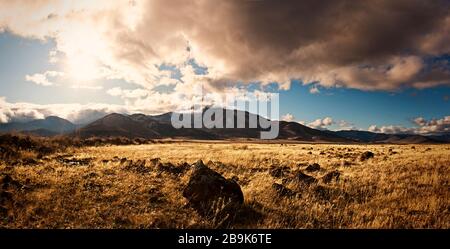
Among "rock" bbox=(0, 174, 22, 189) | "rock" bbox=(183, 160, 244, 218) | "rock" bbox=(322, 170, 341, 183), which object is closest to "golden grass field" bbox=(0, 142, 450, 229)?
"rock" bbox=(0, 174, 22, 189)

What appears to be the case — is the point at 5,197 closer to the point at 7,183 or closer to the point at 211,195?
the point at 7,183

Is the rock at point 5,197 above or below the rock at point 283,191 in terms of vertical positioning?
above

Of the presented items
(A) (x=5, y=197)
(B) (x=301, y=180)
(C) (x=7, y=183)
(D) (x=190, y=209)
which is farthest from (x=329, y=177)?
(C) (x=7, y=183)

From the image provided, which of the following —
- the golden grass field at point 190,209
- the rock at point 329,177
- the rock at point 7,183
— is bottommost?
the golden grass field at point 190,209

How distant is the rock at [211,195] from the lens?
9242 millimetres

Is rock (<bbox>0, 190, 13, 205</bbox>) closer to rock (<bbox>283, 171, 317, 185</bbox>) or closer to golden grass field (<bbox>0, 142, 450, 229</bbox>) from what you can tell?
golden grass field (<bbox>0, 142, 450, 229</bbox>)

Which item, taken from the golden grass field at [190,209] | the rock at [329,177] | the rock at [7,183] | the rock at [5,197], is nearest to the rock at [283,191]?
the golden grass field at [190,209]

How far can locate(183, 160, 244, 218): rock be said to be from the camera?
9.24 m

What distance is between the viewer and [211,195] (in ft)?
32.5

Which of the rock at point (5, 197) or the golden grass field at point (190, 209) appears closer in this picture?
the golden grass field at point (190, 209)

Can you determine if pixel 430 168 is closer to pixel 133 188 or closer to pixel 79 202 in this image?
pixel 133 188

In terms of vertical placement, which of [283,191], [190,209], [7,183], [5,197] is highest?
[7,183]

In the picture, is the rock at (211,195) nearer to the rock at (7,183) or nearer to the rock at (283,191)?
the rock at (283,191)
